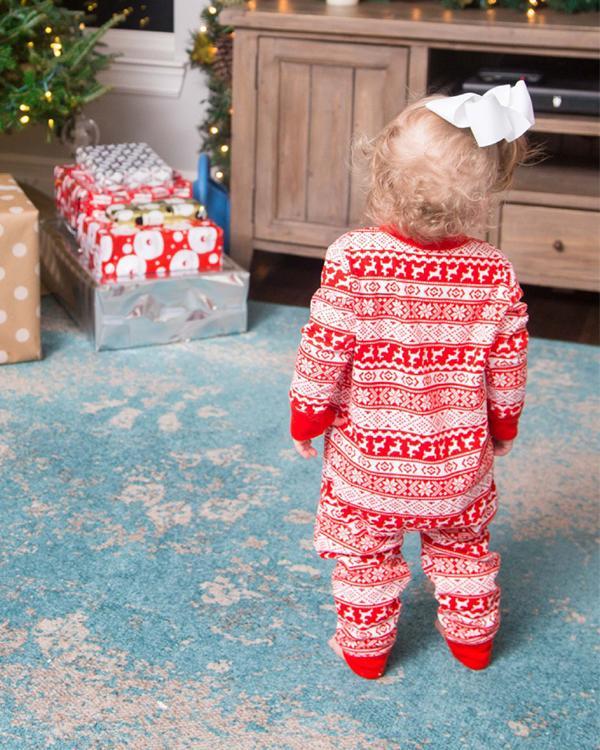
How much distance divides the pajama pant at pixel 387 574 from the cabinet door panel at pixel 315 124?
146 cm

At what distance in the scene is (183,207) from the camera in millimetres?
2646

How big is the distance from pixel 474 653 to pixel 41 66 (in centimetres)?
193

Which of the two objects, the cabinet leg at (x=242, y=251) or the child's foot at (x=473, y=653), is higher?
the cabinet leg at (x=242, y=251)

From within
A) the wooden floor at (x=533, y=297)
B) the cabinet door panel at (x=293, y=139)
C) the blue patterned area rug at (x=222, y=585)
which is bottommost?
the blue patterned area rug at (x=222, y=585)

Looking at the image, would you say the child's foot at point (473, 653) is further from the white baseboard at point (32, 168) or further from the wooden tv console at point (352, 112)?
the white baseboard at point (32, 168)

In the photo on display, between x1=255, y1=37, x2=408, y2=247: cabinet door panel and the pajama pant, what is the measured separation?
146cm

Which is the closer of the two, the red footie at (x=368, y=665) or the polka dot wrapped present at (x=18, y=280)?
the red footie at (x=368, y=665)

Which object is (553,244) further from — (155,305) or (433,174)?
(433,174)

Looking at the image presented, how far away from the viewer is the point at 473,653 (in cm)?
156

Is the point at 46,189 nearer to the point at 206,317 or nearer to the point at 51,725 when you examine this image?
the point at 206,317

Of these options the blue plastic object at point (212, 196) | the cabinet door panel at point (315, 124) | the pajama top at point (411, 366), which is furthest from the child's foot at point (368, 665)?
the blue plastic object at point (212, 196)

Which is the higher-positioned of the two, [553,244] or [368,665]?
[553,244]

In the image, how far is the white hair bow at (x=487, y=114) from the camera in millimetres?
1258

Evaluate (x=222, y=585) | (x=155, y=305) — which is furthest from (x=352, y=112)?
(x=222, y=585)
